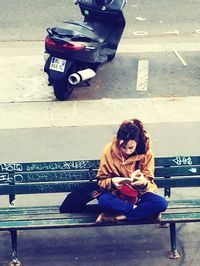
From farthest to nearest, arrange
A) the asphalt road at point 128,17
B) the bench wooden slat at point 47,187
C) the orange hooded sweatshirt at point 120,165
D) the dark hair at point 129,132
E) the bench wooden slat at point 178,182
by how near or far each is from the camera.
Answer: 1. the asphalt road at point 128,17
2. the bench wooden slat at point 178,182
3. the bench wooden slat at point 47,187
4. the orange hooded sweatshirt at point 120,165
5. the dark hair at point 129,132

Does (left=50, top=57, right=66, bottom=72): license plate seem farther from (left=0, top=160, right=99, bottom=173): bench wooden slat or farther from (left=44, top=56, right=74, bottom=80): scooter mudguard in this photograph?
(left=0, top=160, right=99, bottom=173): bench wooden slat

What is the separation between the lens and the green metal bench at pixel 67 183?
6301 millimetres

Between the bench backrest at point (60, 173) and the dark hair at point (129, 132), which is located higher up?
the dark hair at point (129, 132)

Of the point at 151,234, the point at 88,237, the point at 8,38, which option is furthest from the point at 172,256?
the point at 8,38

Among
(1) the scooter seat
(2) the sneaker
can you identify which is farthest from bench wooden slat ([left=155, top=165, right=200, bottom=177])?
(1) the scooter seat

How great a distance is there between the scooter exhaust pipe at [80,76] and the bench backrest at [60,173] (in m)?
3.35

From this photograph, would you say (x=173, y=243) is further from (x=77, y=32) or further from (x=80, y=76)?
(x=77, y=32)

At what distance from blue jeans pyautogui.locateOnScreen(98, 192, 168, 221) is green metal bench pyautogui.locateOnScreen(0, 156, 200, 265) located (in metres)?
0.11

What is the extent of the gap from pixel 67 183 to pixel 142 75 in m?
4.64

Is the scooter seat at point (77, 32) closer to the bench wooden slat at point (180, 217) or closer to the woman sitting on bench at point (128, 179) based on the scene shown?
the woman sitting on bench at point (128, 179)

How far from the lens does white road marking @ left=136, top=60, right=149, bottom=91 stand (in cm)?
1048

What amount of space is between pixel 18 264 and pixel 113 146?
1325mm

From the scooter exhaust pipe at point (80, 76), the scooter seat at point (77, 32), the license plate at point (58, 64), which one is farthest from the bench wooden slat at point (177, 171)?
the scooter seat at point (77, 32)

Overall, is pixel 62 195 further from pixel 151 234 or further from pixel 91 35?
pixel 91 35
